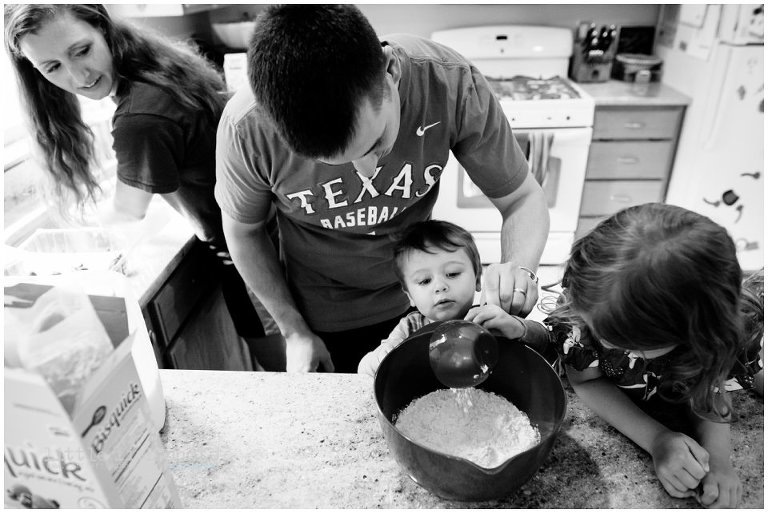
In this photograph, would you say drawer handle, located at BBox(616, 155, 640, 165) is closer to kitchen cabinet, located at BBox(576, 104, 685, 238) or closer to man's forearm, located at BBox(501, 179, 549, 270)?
kitchen cabinet, located at BBox(576, 104, 685, 238)

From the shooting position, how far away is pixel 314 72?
0.63m

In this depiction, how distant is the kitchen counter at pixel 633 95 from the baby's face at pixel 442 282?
6.40 ft

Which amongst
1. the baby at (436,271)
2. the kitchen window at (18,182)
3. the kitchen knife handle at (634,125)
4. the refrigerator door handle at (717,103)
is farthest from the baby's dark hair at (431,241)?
the refrigerator door handle at (717,103)

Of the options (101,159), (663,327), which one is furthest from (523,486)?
(101,159)

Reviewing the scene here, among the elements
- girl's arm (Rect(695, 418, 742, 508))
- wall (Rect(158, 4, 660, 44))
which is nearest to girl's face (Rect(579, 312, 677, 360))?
girl's arm (Rect(695, 418, 742, 508))

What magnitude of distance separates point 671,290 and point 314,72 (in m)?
0.53

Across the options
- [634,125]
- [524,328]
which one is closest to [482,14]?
A: [634,125]

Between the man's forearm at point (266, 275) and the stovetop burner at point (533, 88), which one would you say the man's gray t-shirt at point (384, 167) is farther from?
the stovetop burner at point (533, 88)

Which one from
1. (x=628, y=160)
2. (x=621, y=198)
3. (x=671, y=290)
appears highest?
(x=671, y=290)

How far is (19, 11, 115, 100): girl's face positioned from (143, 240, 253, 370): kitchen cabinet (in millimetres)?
531

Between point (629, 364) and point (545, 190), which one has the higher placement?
point (629, 364)

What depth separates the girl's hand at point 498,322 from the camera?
0.82 m

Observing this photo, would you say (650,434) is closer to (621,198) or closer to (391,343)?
(391,343)

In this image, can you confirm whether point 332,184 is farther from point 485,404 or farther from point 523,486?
point 523,486
